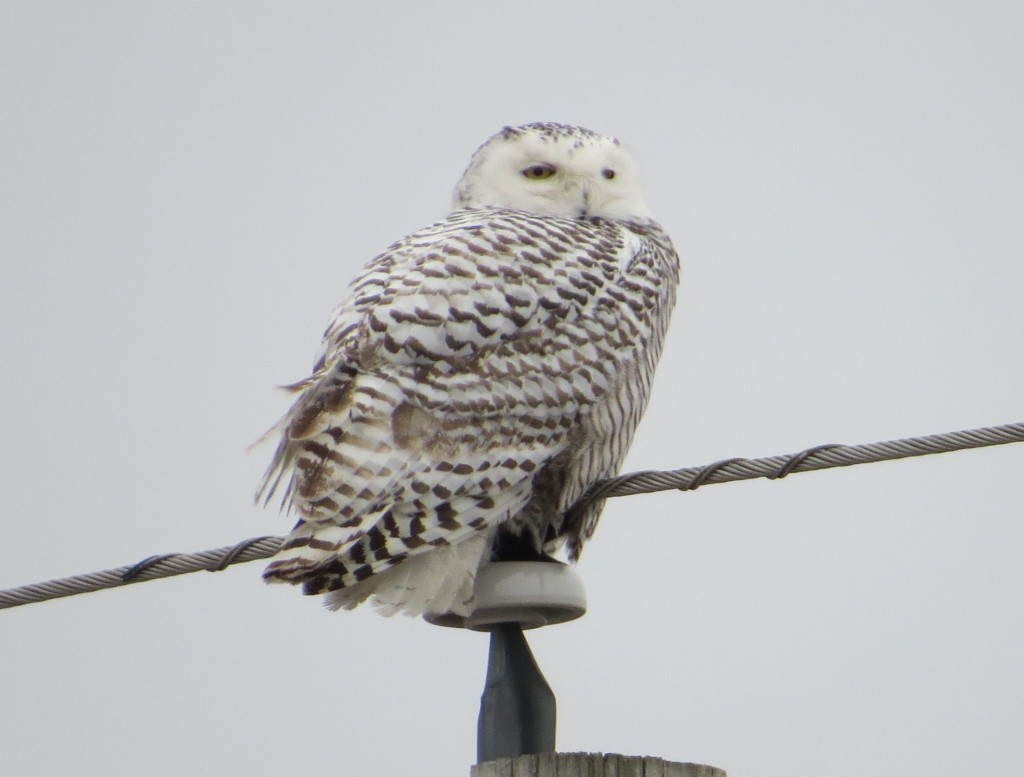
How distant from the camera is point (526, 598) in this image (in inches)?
179

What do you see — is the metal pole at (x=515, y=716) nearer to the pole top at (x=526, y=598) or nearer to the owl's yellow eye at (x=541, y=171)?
the pole top at (x=526, y=598)

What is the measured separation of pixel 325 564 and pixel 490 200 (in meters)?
2.10

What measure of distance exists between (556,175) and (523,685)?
2.42 metres

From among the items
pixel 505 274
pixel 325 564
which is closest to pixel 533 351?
pixel 505 274

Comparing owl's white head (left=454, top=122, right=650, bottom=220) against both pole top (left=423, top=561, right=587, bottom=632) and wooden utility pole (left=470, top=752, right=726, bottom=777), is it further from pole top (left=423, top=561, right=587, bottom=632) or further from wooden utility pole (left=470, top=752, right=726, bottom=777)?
wooden utility pole (left=470, top=752, right=726, bottom=777)

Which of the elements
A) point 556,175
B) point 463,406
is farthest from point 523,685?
point 556,175

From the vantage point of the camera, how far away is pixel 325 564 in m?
4.45

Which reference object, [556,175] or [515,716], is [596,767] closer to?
[515,716]

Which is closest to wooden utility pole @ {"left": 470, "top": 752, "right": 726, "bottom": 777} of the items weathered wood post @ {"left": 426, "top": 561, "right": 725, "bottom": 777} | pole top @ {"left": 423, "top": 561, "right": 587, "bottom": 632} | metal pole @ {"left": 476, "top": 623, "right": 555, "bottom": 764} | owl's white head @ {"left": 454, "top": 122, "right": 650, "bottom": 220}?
weathered wood post @ {"left": 426, "top": 561, "right": 725, "bottom": 777}

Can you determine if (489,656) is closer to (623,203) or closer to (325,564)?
(325,564)

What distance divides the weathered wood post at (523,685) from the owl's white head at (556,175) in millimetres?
1760

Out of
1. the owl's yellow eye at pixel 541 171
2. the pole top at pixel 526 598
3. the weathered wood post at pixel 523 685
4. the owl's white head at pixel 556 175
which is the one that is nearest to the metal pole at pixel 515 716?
the weathered wood post at pixel 523 685

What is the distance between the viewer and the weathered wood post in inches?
140

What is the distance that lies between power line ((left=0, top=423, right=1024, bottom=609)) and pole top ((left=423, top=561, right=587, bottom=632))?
0.26 metres
